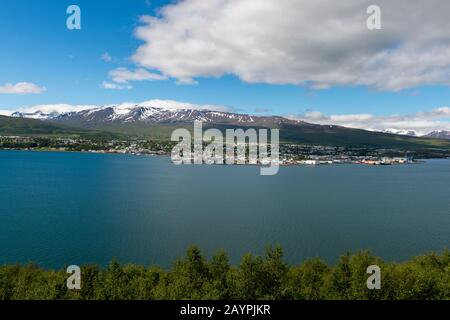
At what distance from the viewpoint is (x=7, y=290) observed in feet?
70.0

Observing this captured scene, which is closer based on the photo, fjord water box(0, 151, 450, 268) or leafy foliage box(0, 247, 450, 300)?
leafy foliage box(0, 247, 450, 300)

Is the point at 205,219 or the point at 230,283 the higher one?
the point at 230,283

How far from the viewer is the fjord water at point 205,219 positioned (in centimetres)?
3828

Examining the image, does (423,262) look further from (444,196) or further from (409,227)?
(444,196)

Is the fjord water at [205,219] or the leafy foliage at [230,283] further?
the fjord water at [205,219]

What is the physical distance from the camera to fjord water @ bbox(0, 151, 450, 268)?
38.3m

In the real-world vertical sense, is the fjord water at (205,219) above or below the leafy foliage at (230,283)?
below

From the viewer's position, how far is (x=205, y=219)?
172ft

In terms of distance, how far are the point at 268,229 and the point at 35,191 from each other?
49.5 meters

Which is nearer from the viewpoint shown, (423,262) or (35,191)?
(423,262)

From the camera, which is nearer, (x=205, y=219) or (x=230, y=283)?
(x=230, y=283)
